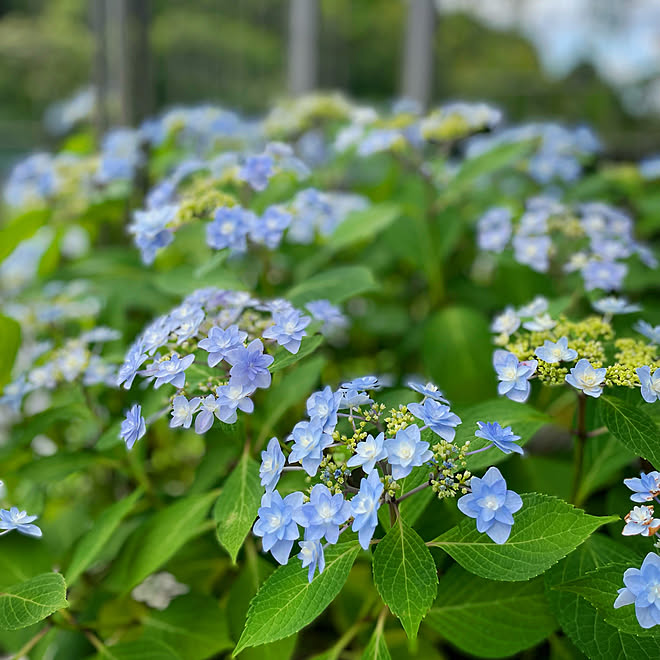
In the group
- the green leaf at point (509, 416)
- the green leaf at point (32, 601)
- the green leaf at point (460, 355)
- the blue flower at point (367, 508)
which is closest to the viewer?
the blue flower at point (367, 508)

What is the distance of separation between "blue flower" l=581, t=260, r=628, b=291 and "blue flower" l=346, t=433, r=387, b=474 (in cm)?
55

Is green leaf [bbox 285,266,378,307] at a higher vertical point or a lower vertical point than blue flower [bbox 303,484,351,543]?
lower

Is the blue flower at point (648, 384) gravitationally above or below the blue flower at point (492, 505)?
above

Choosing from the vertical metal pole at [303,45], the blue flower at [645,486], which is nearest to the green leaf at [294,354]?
the blue flower at [645,486]

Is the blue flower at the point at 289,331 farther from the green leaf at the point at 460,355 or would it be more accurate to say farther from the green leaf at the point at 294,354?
the green leaf at the point at 460,355

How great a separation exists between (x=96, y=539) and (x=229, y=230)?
0.44 metres

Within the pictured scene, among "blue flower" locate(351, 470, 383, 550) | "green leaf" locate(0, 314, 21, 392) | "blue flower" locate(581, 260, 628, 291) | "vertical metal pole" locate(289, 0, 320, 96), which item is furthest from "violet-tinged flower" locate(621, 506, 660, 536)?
"vertical metal pole" locate(289, 0, 320, 96)

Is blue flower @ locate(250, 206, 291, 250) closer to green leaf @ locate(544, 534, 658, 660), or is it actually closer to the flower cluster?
the flower cluster

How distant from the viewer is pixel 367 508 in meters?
0.59

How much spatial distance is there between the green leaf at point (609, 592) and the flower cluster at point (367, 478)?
0.12 metres

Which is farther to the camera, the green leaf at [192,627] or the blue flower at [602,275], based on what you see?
the blue flower at [602,275]

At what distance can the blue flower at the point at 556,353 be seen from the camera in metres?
0.72

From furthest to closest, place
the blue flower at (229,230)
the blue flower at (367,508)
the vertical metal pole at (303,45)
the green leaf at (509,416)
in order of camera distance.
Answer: the vertical metal pole at (303,45) → the blue flower at (229,230) → the green leaf at (509,416) → the blue flower at (367,508)

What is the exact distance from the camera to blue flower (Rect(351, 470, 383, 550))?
1.88 feet
